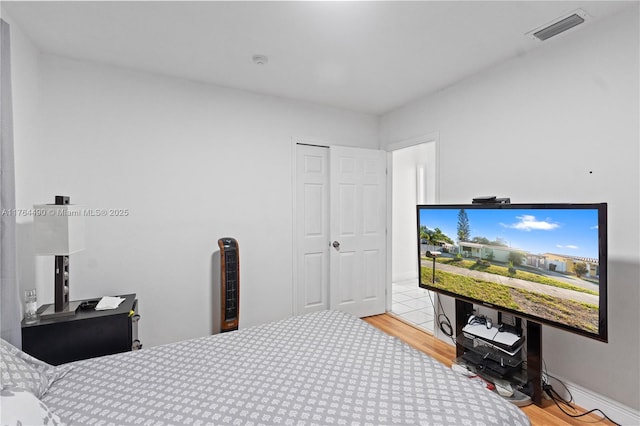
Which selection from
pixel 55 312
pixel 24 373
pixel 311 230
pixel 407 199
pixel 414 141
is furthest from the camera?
pixel 407 199

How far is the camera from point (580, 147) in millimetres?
2186

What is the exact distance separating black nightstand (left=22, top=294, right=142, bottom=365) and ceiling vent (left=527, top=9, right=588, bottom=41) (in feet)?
11.4

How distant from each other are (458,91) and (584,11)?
1.13 m

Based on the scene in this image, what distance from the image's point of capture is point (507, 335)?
7.54 ft

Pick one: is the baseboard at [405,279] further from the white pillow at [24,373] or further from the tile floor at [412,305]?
the white pillow at [24,373]

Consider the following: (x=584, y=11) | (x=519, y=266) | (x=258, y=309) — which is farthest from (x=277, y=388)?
(x=584, y=11)

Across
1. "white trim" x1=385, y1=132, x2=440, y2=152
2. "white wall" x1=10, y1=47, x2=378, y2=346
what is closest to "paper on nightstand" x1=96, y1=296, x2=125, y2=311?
"white wall" x1=10, y1=47, x2=378, y2=346

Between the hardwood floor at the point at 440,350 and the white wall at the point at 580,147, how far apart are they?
25cm

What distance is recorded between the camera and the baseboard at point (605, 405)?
1.95 m

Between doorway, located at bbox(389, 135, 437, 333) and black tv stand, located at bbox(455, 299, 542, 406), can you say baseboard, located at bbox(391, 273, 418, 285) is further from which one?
black tv stand, located at bbox(455, 299, 542, 406)

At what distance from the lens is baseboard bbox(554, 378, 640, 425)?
6.38 ft

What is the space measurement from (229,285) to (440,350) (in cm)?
211

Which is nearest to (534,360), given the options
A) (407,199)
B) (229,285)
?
(229,285)

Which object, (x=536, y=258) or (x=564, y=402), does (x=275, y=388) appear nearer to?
(x=536, y=258)
